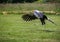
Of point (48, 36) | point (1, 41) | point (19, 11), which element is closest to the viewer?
point (1, 41)

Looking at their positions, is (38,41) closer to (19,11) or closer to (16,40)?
(16,40)

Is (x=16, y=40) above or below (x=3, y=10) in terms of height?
above

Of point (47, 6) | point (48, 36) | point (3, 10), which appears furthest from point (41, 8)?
point (48, 36)

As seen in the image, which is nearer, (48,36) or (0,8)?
(48,36)

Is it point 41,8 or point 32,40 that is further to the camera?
point 41,8

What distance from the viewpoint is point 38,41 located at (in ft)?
40.5

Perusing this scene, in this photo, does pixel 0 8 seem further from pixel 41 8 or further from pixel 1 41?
pixel 1 41

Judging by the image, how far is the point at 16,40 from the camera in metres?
12.6

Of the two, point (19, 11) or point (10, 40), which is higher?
point (10, 40)

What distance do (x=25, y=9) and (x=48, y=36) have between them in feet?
73.5

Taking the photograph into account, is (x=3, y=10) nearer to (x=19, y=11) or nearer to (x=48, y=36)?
(x=19, y=11)

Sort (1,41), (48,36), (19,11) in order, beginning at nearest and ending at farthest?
(1,41), (48,36), (19,11)

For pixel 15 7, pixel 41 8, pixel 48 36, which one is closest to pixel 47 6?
pixel 41 8

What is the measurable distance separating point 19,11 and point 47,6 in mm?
3809
